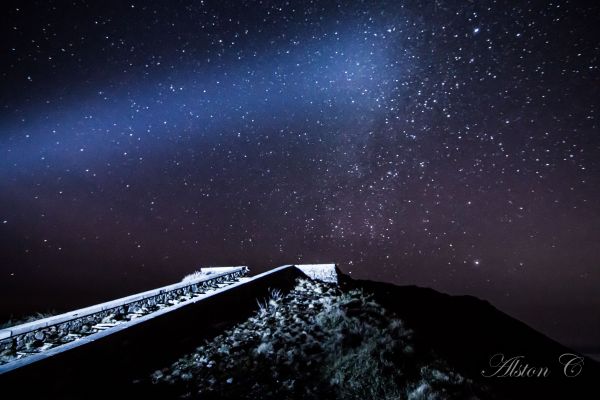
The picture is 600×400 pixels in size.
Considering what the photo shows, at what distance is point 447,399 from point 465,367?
1.89 meters

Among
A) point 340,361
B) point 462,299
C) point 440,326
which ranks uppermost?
point 340,361

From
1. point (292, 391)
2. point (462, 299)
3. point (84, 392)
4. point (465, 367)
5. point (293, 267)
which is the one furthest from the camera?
point (462, 299)

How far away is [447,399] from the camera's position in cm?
391

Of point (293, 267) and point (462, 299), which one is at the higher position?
point (293, 267)

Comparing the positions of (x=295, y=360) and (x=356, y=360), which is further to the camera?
(x=295, y=360)

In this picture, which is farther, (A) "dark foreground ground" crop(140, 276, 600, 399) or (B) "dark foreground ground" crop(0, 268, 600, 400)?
(A) "dark foreground ground" crop(140, 276, 600, 399)

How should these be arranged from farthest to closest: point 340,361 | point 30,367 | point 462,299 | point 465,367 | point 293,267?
point 462,299
point 293,267
point 465,367
point 340,361
point 30,367

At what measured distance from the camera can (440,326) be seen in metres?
7.75

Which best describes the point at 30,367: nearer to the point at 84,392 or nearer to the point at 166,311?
the point at 84,392

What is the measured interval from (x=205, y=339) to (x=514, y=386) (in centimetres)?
567

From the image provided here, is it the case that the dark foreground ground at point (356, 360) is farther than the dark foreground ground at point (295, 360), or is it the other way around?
the dark foreground ground at point (356, 360)

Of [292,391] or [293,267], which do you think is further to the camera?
[293,267]

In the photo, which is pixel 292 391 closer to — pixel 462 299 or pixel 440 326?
pixel 440 326

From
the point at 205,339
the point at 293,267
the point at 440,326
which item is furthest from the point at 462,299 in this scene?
the point at 205,339
